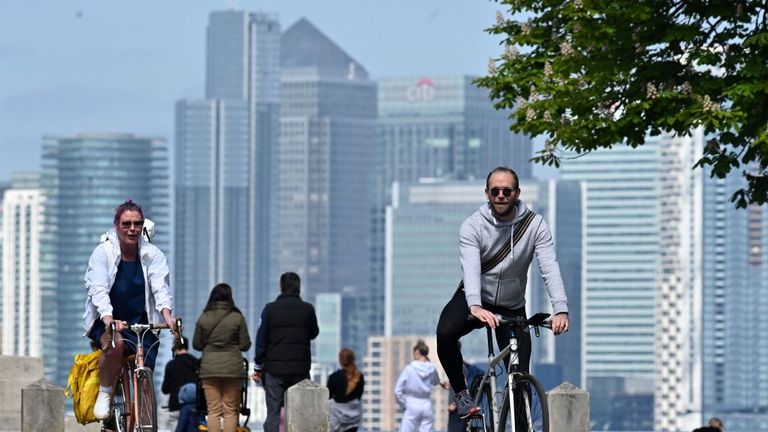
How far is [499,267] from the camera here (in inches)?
516

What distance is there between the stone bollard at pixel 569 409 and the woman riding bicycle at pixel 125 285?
131 inches

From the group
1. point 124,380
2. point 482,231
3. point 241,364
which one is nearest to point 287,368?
point 241,364

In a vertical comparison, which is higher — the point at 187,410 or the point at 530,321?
the point at 530,321

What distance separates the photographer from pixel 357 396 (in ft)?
80.9

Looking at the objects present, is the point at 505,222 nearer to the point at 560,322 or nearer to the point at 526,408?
the point at 560,322

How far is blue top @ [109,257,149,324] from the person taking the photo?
47.4 feet

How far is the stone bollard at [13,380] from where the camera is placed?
2559 centimetres

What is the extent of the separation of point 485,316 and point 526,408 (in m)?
0.63

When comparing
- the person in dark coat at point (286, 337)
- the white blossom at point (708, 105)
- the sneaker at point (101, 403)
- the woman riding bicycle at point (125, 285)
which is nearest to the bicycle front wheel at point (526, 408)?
the woman riding bicycle at point (125, 285)

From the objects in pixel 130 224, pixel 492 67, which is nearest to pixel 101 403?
pixel 130 224

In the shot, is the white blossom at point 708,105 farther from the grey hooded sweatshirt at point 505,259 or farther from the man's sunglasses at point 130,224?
the man's sunglasses at point 130,224

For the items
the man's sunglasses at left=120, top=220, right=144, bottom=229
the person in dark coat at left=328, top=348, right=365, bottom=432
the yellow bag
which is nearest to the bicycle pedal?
the man's sunglasses at left=120, top=220, right=144, bottom=229

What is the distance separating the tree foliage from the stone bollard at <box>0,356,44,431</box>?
7.17m

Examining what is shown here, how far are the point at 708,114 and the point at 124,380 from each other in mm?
9467
